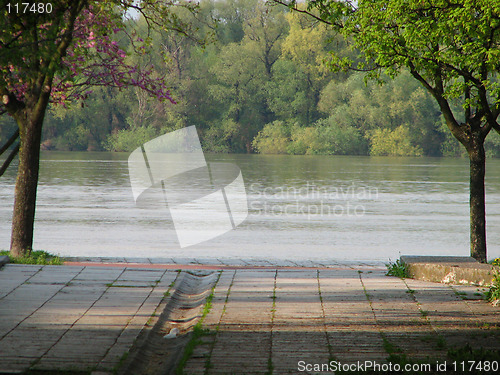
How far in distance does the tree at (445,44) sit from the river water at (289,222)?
305 centimetres

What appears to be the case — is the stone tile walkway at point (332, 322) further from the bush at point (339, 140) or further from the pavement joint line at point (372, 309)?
the bush at point (339, 140)

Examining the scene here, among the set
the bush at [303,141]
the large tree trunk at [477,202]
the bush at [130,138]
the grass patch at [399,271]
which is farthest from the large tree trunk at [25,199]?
the bush at [130,138]

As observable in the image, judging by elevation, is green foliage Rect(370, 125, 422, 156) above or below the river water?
above

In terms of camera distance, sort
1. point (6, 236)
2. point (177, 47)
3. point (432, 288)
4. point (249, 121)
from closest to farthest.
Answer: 1. point (432, 288)
2. point (6, 236)
3. point (177, 47)
4. point (249, 121)

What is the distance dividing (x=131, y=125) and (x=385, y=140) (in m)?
28.8

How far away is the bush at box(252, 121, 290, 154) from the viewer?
7056 centimetres

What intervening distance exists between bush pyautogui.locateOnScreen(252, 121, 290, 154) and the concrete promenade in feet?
204

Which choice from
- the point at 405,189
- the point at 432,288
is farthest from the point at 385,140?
the point at 432,288

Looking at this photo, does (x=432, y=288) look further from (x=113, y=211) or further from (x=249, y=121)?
(x=249, y=121)

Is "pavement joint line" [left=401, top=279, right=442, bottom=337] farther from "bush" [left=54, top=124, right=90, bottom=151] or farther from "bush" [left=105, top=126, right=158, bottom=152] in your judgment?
"bush" [left=54, top=124, right=90, bottom=151]

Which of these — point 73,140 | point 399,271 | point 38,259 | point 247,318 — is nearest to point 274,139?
point 73,140

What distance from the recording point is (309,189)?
2906cm

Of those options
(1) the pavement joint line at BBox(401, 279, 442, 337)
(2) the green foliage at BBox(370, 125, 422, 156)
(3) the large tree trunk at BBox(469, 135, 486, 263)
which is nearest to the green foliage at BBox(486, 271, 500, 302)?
(1) the pavement joint line at BBox(401, 279, 442, 337)

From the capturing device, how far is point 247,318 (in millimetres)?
6047
